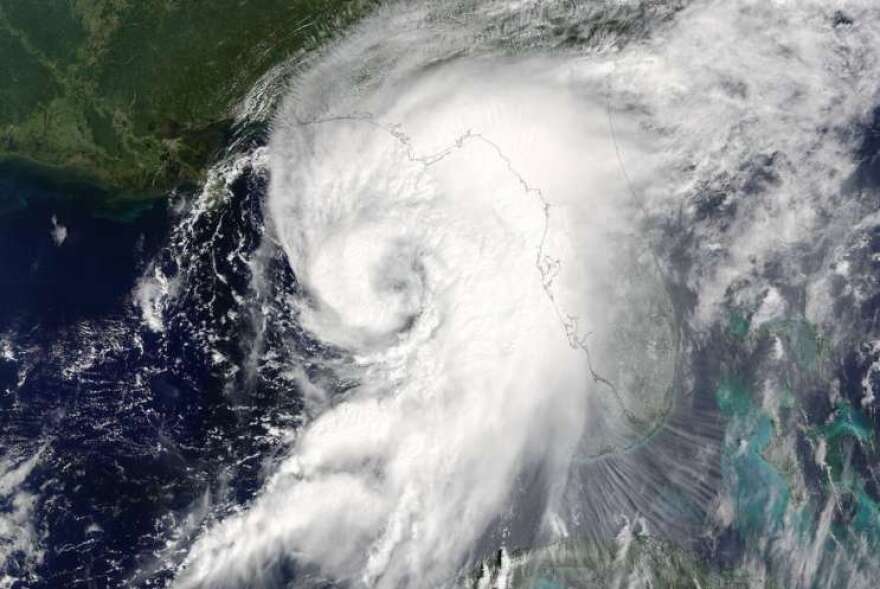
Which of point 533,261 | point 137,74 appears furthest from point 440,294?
point 137,74

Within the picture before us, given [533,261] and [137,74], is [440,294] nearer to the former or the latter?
[533,261]

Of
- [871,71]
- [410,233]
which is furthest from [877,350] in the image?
[410,233]

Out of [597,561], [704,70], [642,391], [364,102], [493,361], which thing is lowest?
[597,561]

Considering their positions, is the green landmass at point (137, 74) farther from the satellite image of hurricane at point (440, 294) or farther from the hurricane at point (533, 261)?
the hurricane at point (533, 261)

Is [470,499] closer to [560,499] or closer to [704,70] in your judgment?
[560,499]

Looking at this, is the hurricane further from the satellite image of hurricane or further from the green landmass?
the green landmass

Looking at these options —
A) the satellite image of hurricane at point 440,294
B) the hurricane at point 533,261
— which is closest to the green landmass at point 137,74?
the satellite image of hurricane at point 440,294
